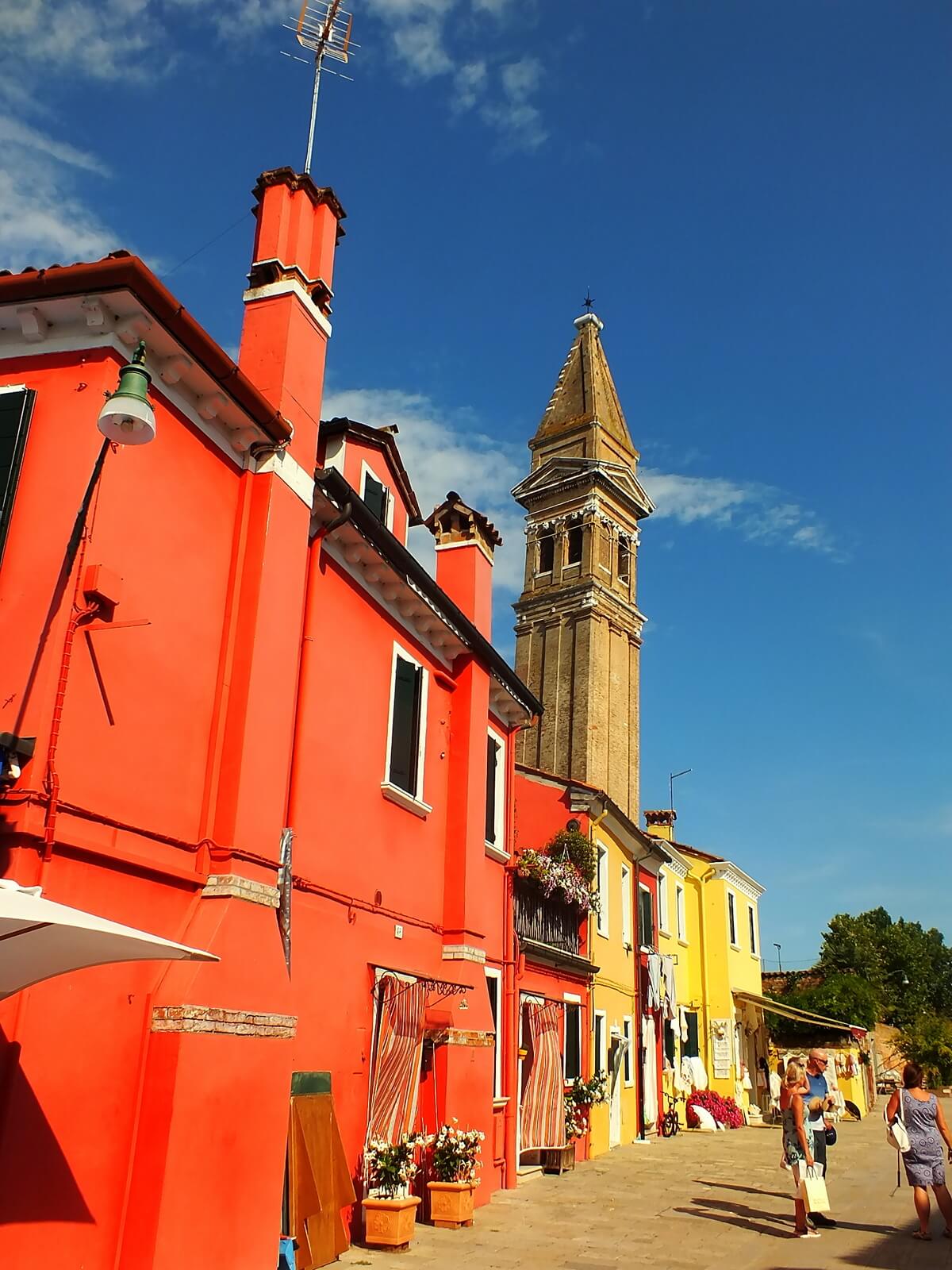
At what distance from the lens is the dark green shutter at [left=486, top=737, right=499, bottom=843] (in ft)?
46.1

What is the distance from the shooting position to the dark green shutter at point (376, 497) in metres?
11.9

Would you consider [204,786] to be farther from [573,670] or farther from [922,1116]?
[573,670]

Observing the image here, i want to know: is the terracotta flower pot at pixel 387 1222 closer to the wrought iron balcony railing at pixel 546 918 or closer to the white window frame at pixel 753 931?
the wrought iron balcony railing at pixel 546 918

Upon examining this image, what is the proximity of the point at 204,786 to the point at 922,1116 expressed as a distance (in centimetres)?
717

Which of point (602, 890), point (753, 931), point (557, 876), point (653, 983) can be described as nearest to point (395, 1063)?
point (557, 876)

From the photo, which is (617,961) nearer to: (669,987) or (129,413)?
(669,987)

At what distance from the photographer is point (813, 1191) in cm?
1030

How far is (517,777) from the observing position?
64.7 feet

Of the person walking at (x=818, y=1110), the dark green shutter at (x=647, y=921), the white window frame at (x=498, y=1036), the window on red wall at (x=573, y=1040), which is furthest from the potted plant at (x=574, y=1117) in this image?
the dark green shutter at (x=647, y=921)

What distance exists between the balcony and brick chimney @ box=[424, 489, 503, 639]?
4.04 meters

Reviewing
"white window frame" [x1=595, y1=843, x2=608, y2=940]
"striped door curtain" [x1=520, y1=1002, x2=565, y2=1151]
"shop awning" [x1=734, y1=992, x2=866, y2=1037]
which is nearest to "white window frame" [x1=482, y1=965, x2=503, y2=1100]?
"striped door curtain" [x1=520, y1=1002, x2=565, y2=1151]

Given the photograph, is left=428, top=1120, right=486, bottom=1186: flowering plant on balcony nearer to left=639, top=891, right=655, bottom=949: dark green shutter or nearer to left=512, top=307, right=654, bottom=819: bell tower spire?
left=639, top=891, right=655, bottom=949: dark green shutter

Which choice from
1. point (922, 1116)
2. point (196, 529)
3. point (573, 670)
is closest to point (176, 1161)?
point (196, 529)

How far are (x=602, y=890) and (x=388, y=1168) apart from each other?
36.1 feet
